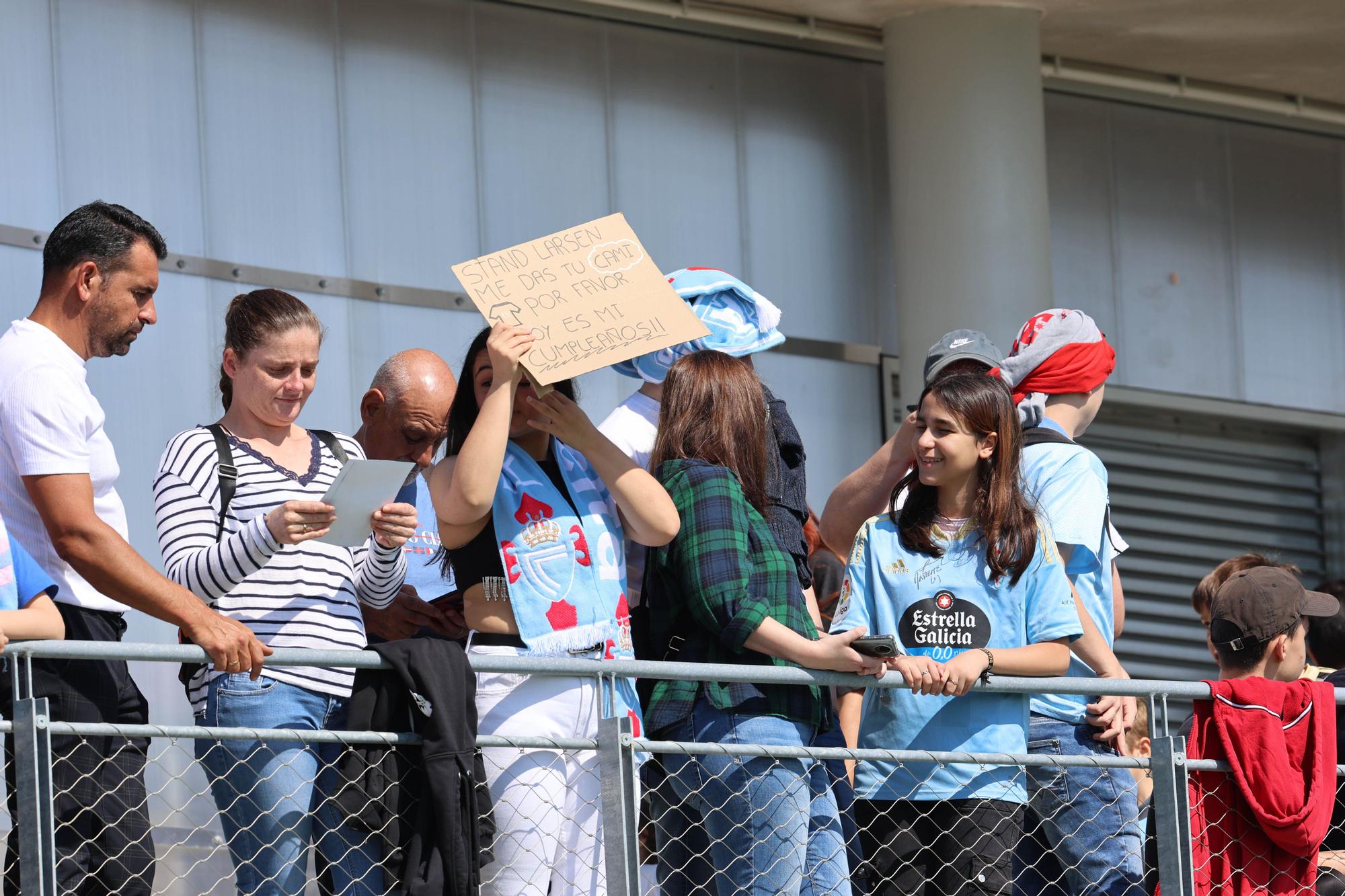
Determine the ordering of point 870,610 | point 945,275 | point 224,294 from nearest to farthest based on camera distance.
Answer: point 870,610 → point 224,294 → point 945,275

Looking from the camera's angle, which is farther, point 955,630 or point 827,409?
point 827,409

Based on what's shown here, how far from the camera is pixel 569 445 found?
15.7 feet

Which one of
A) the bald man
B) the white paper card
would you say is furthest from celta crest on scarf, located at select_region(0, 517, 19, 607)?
the bald man

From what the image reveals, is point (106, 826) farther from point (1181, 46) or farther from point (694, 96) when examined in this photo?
point (1181, 46)

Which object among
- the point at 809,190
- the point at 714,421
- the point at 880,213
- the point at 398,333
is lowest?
the point at 714,421

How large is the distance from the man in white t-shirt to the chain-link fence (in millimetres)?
11

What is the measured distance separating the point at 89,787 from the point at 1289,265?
8.71m

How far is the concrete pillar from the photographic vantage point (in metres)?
9.28

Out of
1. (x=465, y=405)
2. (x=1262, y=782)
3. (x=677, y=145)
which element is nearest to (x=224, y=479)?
(x=465, y=405)

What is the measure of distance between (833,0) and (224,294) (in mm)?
3430

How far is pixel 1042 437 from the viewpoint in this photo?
210 inches

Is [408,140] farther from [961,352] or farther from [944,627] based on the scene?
[944,627]

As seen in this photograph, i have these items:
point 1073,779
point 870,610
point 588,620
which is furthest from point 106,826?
point 1073,779

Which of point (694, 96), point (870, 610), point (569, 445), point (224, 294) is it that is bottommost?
point (870, 610)
